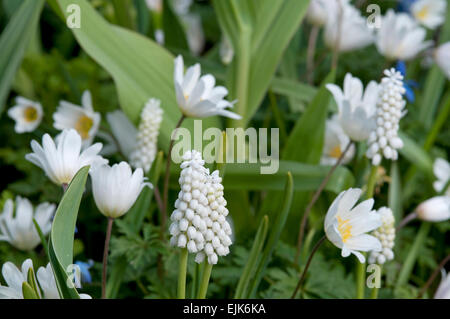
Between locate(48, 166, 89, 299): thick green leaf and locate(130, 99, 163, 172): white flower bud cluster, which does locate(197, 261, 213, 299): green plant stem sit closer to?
locate(48, 166, 89, 299): thick green leaf

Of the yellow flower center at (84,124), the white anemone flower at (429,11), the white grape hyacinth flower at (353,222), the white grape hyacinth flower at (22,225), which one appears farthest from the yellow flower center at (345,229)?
the white anemone flower at (429,11)

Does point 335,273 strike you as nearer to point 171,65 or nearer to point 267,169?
point 267,169

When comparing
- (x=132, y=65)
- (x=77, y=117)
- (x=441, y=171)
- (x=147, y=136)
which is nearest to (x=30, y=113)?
(x=77, y=117)

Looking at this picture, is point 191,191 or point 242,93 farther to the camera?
point 242,93

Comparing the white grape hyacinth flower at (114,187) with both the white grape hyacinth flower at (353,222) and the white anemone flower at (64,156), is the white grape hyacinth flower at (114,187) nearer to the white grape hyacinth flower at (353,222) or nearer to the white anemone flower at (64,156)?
the white anemone flower at (64,156)
